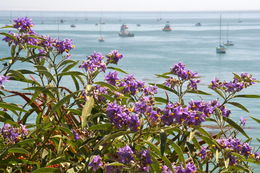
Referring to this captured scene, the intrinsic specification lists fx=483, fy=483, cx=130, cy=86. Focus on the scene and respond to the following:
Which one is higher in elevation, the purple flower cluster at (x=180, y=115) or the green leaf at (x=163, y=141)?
the purple flower cluster at (x=180, y=115)

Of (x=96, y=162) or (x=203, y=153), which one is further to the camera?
(x=203, y=153)

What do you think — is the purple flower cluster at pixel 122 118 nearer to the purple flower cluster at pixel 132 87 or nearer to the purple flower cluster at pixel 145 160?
the purple flower cluster at pixel 145 160

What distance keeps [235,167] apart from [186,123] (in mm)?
319

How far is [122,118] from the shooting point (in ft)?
3.20

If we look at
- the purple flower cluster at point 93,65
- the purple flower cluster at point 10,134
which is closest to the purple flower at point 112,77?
the purple flower cluster at point 93,65

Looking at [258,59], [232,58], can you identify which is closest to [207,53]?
[232,58]

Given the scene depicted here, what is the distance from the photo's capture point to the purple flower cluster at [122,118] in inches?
38.1

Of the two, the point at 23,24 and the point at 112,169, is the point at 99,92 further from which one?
the point at 23,24

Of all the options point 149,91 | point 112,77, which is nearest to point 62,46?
point 112,77

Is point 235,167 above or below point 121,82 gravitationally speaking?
below

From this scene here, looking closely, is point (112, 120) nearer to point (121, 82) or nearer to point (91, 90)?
point (91, 90)

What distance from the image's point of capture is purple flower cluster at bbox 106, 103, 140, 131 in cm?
97

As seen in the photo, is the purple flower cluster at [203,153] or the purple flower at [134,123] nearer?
the purple flower at [134,123]

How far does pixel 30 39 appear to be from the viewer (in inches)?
59.7
